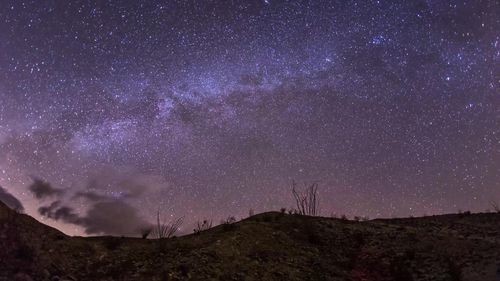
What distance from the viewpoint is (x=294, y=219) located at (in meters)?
29.6

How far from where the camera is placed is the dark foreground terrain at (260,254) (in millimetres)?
21156

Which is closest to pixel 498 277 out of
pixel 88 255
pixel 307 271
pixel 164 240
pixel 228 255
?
pixel 307 271

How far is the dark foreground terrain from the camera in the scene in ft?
69.4

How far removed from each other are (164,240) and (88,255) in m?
4.12

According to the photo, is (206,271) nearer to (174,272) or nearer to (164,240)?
(174,272)

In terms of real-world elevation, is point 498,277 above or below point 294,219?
below

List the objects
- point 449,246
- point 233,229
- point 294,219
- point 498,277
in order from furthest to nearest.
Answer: point 294,219
point 233,229
point 449,246
point 498,277

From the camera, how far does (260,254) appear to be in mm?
23766

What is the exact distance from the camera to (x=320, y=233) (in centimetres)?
2820

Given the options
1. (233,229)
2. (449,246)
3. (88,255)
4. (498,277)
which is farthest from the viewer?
(233,229)

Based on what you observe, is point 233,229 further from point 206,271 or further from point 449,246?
point 449,246

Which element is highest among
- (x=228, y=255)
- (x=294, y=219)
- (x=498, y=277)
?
(x=294, y=219)


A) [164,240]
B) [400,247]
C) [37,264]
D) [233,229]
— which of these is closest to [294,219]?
[233,229]

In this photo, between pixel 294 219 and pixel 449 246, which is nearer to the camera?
pixel 449 246
